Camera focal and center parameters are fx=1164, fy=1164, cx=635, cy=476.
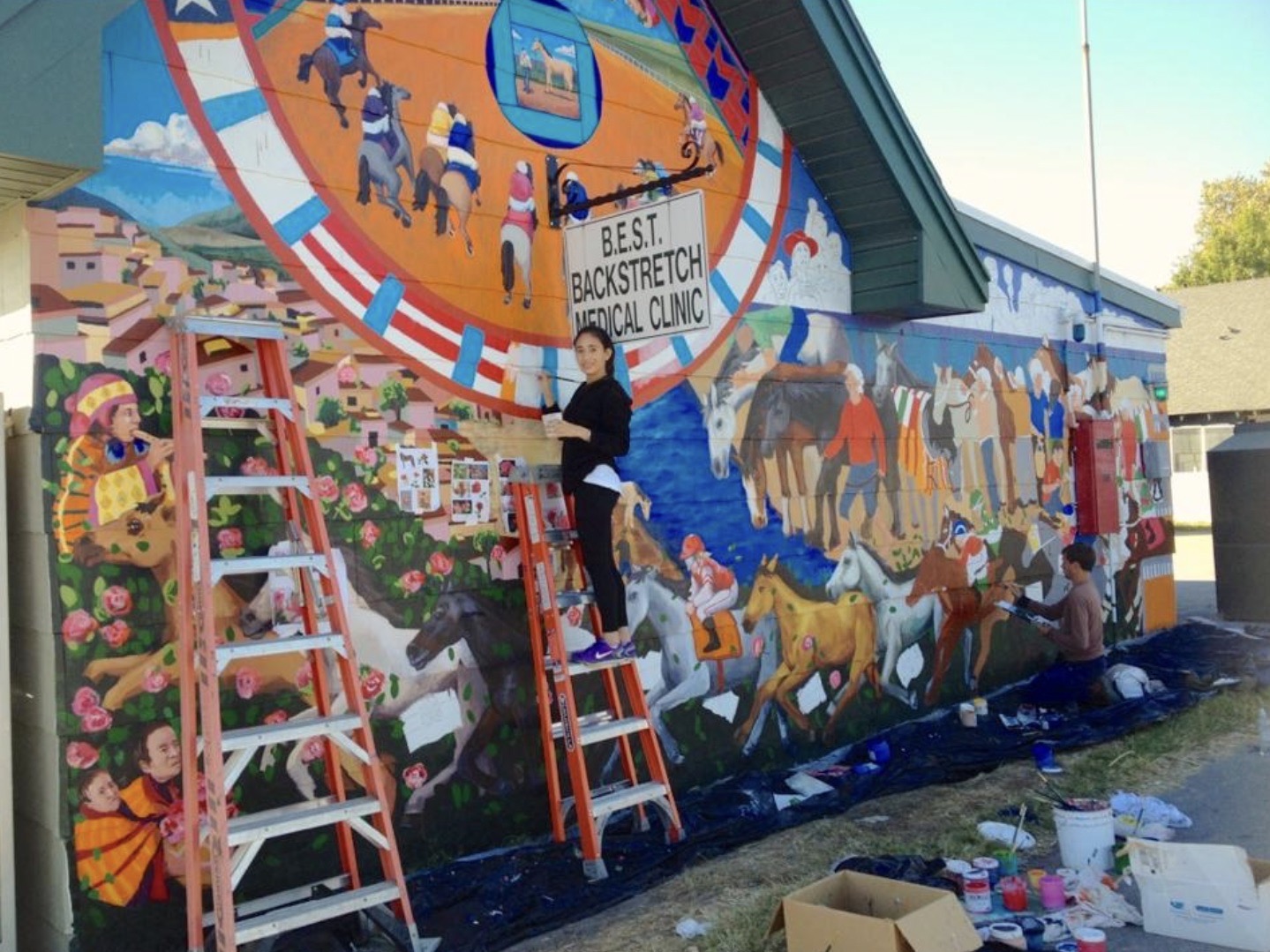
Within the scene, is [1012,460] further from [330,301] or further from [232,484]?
[232,484]

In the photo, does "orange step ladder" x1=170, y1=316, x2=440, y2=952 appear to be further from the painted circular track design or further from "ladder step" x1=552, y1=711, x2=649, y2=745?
"ladder step" x1=552, y1=711, x2=649, y2=745

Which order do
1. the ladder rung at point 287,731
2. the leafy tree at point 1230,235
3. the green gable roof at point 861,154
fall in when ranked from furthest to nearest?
the leafy tree at point 1230,235
the green gable roof at point 861,154
the ladder rung at point 287,731

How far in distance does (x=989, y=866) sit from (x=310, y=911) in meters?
3.03

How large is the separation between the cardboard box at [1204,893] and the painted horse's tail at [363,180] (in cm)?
469

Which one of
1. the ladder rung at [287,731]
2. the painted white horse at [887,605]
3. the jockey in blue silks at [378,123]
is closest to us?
the ladder rung at [287,731]

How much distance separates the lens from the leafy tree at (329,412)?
18.6ft

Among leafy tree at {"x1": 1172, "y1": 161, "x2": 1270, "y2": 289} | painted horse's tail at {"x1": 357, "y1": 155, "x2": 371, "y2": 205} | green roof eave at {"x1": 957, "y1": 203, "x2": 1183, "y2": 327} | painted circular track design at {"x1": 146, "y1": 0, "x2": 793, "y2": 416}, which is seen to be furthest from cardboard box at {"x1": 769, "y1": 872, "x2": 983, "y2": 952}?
leafy tree at {"x1": 1172, "y1": 161, "x2": 1270, "y2": 289}

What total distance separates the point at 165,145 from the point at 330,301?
3.31 ft

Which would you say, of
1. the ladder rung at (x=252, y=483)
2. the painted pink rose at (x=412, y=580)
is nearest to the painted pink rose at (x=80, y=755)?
the ladder rung at (x=252, y=483)

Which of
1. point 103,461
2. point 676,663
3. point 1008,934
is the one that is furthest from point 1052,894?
point 103,461

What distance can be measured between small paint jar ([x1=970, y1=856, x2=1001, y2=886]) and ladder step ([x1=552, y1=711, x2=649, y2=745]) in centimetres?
184

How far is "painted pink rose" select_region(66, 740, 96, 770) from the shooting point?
185 inches

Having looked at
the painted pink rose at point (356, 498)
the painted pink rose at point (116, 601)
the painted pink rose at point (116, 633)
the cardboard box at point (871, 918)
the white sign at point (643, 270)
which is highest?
the white sign at point (643, 270)

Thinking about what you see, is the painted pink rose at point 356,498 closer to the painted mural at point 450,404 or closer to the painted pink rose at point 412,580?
the painted mural at point 450,404
